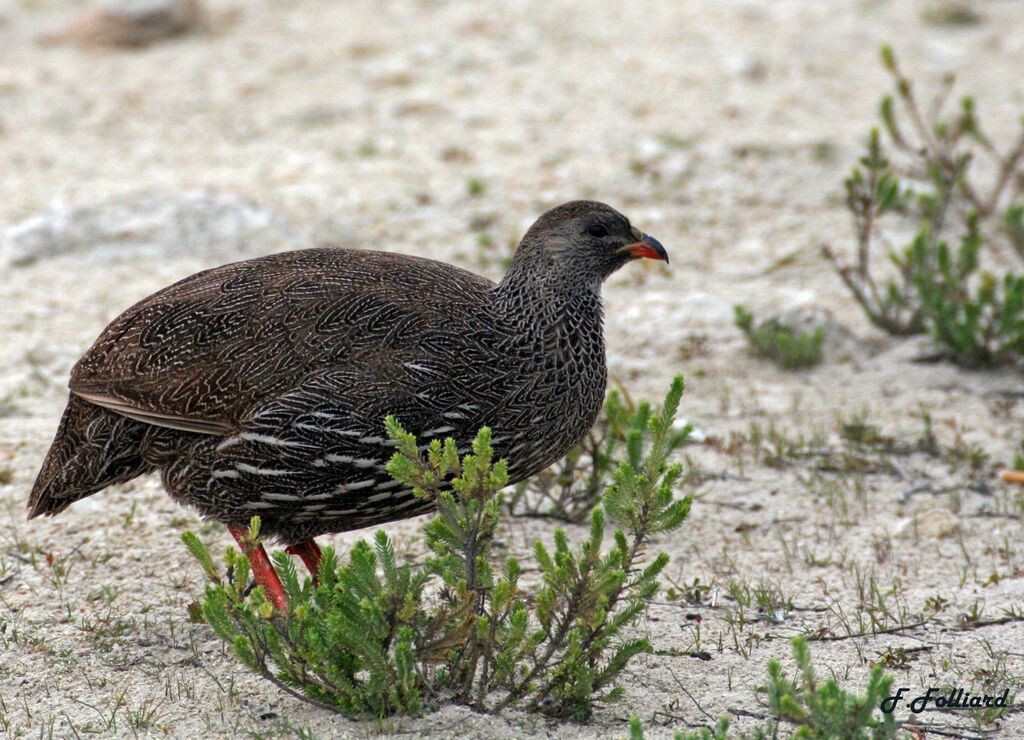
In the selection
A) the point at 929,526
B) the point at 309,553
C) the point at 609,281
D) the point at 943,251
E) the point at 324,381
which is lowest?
the point at 309,553

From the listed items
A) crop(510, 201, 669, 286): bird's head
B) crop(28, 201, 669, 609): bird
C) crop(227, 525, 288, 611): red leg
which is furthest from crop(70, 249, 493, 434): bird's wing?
crop(227, 525, 288, 611): red leg

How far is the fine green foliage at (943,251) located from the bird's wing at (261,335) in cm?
320

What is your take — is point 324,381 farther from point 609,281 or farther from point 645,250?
point 609,281

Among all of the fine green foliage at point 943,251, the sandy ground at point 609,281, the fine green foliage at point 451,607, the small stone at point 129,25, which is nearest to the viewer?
the fine green foliage at point 451,607

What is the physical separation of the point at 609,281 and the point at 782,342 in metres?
1.64

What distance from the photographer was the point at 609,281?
8.21 metres

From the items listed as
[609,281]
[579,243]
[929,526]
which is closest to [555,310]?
[579,243]

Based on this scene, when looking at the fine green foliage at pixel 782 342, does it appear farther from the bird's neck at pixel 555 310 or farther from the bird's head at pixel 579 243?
the bird's neck at pixel 555 310

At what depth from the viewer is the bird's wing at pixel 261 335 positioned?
4.28 meters

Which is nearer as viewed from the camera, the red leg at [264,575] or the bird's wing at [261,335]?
the bird's wing at [261,335]

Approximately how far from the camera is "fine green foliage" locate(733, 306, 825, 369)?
273 inches

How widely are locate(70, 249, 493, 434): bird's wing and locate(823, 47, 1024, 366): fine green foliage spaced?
10.5 ft

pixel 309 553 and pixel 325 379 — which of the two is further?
pixel 309 553
